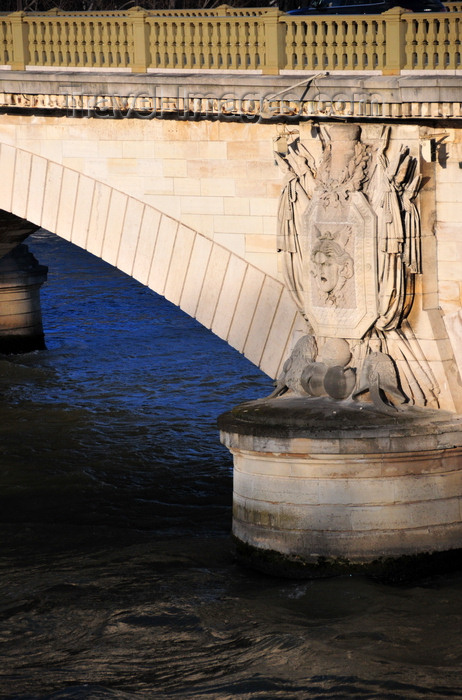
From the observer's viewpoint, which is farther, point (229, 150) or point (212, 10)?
point (212, 10)

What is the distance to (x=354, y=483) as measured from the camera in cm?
1156

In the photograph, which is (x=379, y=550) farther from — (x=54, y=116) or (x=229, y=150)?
(x=54, y=116)

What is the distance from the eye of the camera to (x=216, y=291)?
523 inches

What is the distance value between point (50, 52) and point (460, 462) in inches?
251

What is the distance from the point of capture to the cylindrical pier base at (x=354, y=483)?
11469 millimetres

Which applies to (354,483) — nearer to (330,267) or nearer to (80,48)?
(330,267)

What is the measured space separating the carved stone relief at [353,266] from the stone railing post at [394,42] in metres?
0.53

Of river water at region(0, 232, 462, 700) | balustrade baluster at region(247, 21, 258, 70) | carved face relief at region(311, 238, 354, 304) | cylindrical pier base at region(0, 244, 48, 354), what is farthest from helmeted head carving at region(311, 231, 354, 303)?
cylindrical pier base at region(0, 244, 48, 354)

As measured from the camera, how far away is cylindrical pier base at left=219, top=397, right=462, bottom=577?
452 inches

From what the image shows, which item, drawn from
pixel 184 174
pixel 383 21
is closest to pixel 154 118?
pixel 184 174

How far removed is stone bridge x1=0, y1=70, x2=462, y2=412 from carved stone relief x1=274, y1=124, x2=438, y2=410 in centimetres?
14

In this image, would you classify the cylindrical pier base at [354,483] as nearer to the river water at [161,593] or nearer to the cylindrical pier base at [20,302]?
the river water at [161,593]

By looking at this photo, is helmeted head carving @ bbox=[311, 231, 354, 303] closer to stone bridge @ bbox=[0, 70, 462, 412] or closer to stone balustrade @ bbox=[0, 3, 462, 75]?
stone bridge @ bbox=[0, 70, 462, 412]

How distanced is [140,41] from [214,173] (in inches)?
63.9
